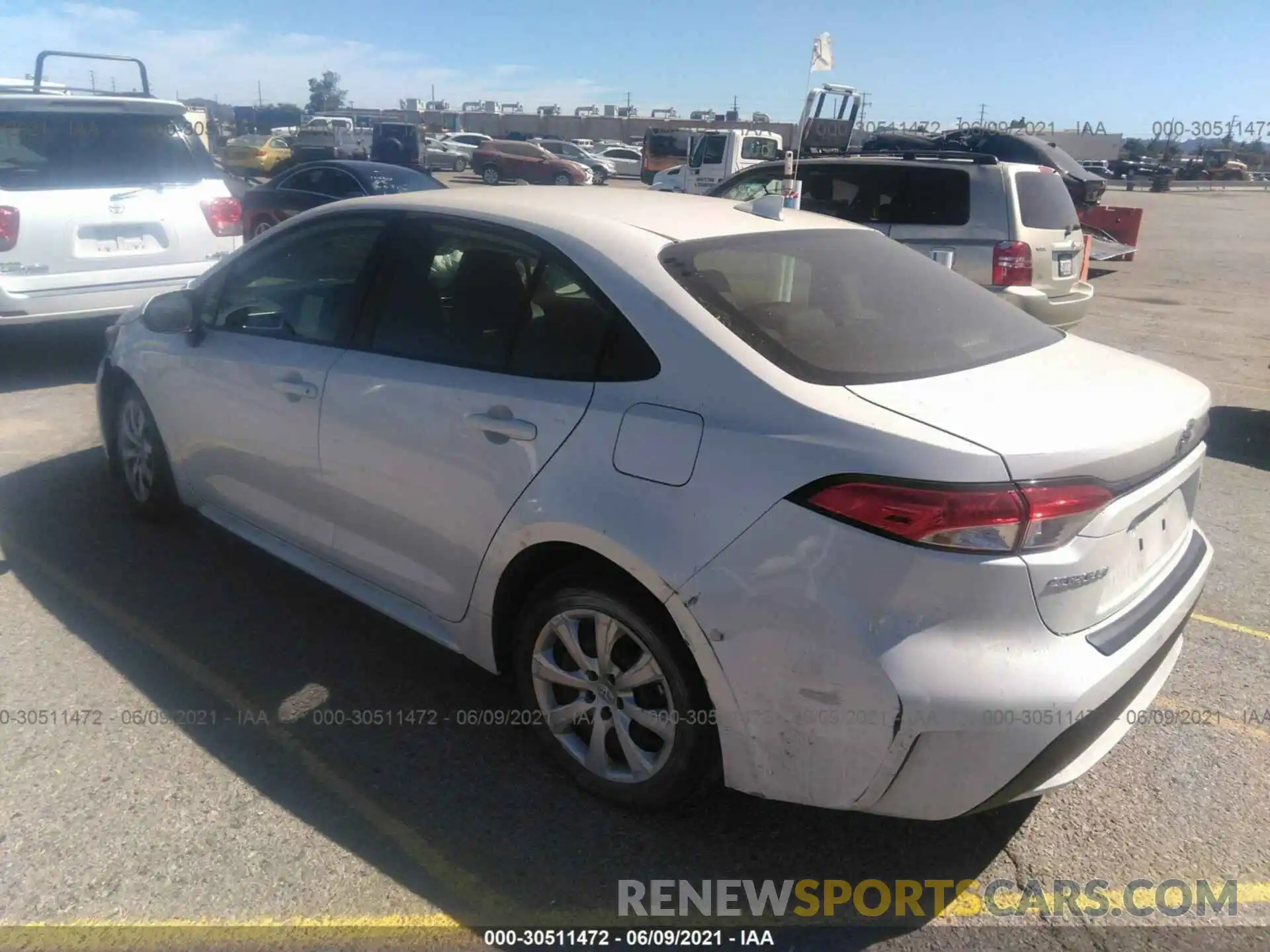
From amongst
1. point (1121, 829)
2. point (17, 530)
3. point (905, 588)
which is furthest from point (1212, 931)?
point (17, 530)

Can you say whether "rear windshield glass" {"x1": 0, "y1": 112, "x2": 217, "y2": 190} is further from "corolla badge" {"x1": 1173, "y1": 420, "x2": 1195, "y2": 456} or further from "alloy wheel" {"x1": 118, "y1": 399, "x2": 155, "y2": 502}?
"corolla badge" {"x1": 1173, "y1": 420, "x2": 1195, "y2": 456}

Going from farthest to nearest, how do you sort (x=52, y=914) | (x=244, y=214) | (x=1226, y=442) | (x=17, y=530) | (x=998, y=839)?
(x=244, y=214), (x=1226, y=442), (x=17, y=530), (x=998, y=839), (x=52, y=914)

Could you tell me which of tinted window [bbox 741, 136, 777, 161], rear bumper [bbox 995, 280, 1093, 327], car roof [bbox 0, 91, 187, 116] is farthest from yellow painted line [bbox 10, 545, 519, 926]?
tinted window [bbox 741, 136, 777, 161]

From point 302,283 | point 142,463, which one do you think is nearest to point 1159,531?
point 302,283

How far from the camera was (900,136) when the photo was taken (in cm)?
2277

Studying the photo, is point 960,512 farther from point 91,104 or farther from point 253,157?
point 253,157

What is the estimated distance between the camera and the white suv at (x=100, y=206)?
6.94 metres

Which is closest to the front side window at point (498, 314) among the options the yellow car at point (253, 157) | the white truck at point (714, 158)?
the white truck at point (714, 158)

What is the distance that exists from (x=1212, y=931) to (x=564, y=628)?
1.85 metres

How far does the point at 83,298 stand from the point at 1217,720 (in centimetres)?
730

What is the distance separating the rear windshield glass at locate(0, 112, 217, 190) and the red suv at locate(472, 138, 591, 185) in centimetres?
2870

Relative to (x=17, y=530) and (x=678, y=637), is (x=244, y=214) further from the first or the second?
(x=678, y=637)

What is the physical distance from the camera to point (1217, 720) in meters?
3.52

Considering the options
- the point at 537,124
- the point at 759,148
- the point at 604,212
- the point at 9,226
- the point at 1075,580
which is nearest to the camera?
the point at 1075,580
